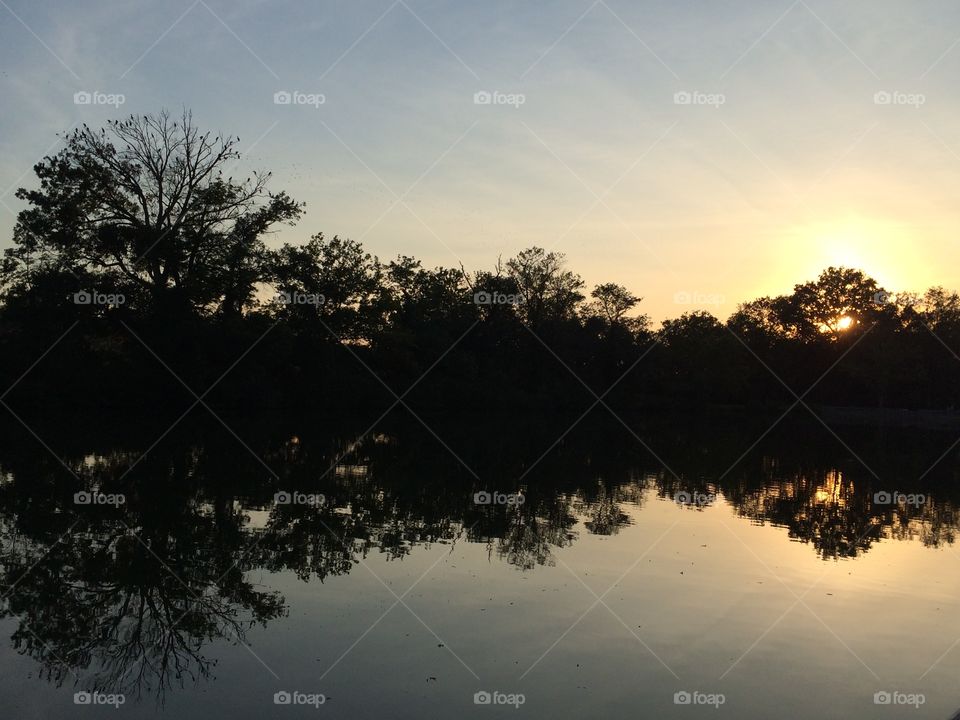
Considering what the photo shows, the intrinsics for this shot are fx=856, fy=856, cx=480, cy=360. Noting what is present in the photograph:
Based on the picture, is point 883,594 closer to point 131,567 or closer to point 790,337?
point 131,567

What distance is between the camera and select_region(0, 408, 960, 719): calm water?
297 inches

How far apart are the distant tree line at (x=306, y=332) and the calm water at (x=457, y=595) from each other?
811 inches

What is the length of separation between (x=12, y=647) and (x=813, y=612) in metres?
9.02

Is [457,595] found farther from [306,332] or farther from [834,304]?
[834,304]

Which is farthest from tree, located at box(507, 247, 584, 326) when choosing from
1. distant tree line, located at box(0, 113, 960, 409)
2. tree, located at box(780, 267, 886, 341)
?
tree, located at box(780, 267, 886, 341)

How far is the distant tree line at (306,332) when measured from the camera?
4203cm

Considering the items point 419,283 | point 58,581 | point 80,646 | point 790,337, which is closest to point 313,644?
point 80,646

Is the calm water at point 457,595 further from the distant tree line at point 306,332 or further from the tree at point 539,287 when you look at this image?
the tree at point 539,287

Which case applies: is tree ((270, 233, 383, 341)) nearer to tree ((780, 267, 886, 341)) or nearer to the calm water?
the calm water

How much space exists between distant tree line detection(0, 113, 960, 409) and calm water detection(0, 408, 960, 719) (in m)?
20.6

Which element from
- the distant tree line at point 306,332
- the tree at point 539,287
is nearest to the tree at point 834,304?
the distant tree line at point 306,332

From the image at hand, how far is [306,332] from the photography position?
54.7m

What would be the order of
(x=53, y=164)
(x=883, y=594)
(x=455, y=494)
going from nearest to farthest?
(x=883, y=594)
(x=455, y=494)
(x=53, y=164)

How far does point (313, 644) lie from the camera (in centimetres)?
852
